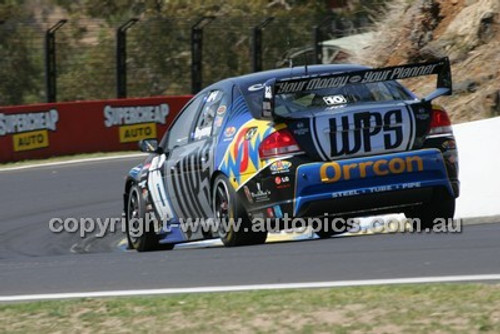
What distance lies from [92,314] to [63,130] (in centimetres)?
1698

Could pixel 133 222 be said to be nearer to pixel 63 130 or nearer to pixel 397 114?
pixel 397 114

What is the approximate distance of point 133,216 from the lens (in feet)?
40.3

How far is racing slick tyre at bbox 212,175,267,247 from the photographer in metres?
10.0

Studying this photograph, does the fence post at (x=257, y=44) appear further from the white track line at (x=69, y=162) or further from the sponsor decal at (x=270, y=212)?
the sponsor decal at (x=270, y=212)

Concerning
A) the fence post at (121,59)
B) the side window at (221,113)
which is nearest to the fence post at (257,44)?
the fence post at (121,59)

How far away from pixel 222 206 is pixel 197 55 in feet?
59.7

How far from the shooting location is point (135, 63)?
96.7 feet

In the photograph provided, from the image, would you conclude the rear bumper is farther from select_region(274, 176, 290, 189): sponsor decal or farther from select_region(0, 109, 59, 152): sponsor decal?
select_region(0, 109, 59, 152): sponsor decal

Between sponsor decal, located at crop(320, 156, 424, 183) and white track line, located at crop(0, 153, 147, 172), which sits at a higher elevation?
white track line, located at crop(0, 153, 147, 172)

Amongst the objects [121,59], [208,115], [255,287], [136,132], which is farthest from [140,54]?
[255,287]

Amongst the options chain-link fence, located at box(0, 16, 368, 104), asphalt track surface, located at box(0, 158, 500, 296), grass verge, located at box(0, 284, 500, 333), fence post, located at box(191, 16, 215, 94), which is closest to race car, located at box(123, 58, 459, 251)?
asphalt track surface, located at box(0, 158, 500, 296)

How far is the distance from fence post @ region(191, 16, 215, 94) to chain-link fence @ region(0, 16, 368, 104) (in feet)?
1.53

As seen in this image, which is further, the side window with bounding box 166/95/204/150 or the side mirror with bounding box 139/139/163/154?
the side mirror with bounding box 139/139/163/154

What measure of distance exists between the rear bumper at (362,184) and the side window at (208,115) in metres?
1.19
